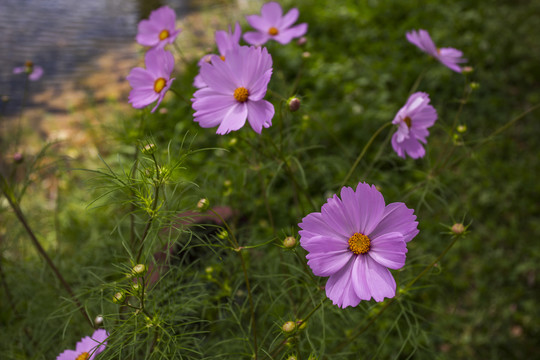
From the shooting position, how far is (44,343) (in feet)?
3.65

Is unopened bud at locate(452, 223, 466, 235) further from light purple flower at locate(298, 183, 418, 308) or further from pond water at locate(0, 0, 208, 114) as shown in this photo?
pond water at locate(0, 0, 208, 114)

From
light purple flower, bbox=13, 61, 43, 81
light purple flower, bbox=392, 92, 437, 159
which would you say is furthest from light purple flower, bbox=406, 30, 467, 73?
light purple flower, bbox=13, 61, 43, 81

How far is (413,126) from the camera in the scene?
3.19ft

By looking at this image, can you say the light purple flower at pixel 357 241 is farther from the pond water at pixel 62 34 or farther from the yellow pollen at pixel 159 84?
the pond water at pixel 62 34

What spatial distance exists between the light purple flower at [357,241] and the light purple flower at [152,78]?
47 centimetres

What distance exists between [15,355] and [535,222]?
2.07m

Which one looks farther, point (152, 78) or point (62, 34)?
point (62, 34)

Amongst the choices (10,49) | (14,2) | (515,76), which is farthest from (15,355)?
(14,2)

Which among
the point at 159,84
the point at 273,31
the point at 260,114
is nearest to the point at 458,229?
the point at 260,114

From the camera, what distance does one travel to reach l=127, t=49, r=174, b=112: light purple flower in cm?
94

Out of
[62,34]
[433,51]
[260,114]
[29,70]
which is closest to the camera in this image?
[260,114]

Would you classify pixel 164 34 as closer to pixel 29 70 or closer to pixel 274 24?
pixel 274 24

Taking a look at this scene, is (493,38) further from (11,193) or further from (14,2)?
(14,2)

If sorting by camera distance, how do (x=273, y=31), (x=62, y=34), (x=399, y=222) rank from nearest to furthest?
1. (x=399, y=222)
2. (x=273, y=31)
3. (x=62, y=34)
